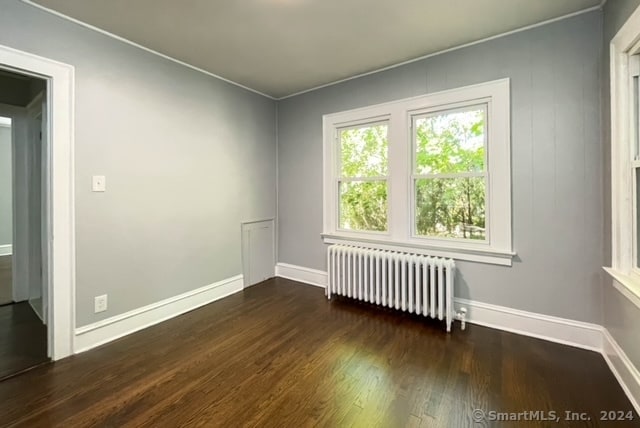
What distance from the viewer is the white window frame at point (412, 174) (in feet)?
8.12

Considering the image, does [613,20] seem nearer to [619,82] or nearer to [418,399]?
[619,82]

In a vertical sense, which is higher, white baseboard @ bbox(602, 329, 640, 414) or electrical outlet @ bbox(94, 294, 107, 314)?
electrical outlet @ bbox(94, 294, 107, 314)

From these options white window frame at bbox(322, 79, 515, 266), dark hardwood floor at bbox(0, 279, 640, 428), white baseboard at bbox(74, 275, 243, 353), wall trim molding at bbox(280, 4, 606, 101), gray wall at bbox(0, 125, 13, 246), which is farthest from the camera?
gray wall at bbox(0, 125, 13, 246)

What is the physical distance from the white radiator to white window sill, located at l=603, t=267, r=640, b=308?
101 centimetres

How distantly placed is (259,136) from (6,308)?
329 cm

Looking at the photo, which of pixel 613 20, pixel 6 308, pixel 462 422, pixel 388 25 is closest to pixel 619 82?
pixel 613 20

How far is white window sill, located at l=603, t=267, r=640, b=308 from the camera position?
5.20 feet

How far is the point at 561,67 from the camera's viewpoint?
88.0 inches

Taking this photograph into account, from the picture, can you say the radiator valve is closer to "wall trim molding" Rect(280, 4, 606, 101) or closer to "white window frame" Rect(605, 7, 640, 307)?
"white window frame" Rect(605, 7, 640, 307)

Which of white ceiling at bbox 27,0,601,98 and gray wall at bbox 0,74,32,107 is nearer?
white ceiling at bbox 27,0,601,98

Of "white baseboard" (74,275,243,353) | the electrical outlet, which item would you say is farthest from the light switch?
"white baseboard" (74,275,243,353)

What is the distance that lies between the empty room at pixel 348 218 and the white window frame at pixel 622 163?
0.01 meters

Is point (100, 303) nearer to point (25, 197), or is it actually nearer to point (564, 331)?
point (25, 197)

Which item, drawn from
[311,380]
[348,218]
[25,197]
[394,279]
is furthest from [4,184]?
[394,279]
